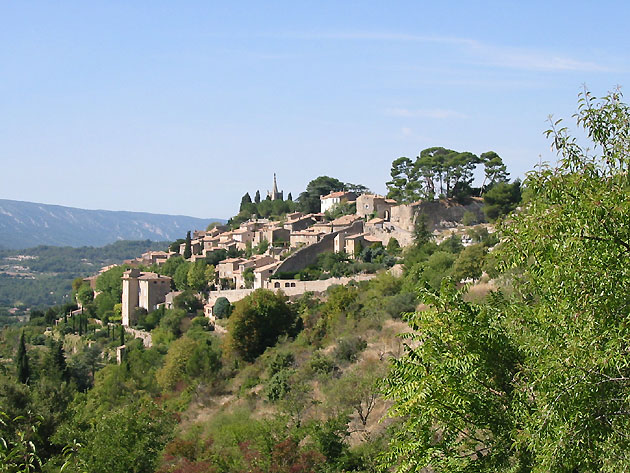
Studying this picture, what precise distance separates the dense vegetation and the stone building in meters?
5.13

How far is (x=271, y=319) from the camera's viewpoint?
1371 inches

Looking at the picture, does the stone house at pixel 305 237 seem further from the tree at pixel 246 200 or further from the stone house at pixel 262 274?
the tree at pixel 246 200

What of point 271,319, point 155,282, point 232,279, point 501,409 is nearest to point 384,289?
point 271,319

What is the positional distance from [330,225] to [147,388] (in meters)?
18.9

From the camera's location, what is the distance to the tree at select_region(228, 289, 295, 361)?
34000mm

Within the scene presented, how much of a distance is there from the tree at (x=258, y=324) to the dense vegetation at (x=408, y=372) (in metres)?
0.08

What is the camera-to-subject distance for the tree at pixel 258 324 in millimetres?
34000

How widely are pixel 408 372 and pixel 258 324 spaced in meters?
26.4

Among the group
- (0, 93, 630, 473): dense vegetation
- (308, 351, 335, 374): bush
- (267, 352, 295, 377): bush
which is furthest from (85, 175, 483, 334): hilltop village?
(308, 351, 335, 374): bush

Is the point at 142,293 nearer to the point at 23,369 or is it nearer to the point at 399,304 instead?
the point at 23,369

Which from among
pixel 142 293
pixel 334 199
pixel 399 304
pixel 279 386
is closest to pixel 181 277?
pixel 142 293

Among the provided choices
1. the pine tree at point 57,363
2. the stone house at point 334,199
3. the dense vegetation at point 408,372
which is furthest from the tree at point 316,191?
the pine tree at point 57,363

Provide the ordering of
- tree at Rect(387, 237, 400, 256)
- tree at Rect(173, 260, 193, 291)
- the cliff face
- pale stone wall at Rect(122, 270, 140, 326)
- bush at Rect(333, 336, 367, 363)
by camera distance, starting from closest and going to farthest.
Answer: bush at Rect(333, 336, 367, 363) < tree at Rect(387, 237, 400, 256) < the cliff face < tree at Rect(173, 260, 193, 291) < pale stone wall at Rect(122, 270, 140, 326)

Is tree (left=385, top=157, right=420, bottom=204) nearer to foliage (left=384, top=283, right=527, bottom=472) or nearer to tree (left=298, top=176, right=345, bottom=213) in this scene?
tree (left=298, top=176, right=345, bottom=213)
